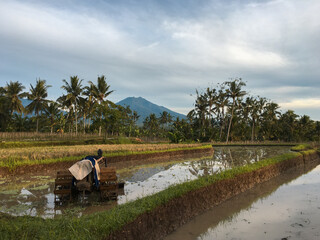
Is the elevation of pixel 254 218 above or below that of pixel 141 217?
below

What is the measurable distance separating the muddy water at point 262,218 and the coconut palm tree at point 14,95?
43.8m

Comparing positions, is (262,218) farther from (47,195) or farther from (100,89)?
(100,89)

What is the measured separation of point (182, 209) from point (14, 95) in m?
46.3

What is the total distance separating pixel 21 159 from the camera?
11984 mm

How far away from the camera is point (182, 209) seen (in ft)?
19.3

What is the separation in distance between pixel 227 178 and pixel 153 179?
11.6ft

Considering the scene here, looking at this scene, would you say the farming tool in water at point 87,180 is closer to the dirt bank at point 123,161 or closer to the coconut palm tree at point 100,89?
the dirt bank at point 123,161

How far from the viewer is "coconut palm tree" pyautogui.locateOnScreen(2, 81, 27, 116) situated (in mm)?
42406

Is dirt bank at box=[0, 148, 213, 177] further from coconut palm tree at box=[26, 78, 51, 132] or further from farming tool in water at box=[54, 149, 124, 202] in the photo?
coconut palm tree at box=[26, 78, 51, 132]

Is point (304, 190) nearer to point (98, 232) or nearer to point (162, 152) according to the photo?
point (98, 232)

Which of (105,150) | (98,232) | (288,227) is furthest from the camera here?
(105,150)

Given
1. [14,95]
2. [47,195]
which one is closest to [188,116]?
[14,95]

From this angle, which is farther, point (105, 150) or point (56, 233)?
point (105, 150)

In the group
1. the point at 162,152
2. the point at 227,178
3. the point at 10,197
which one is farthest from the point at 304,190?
the point at 162,152
